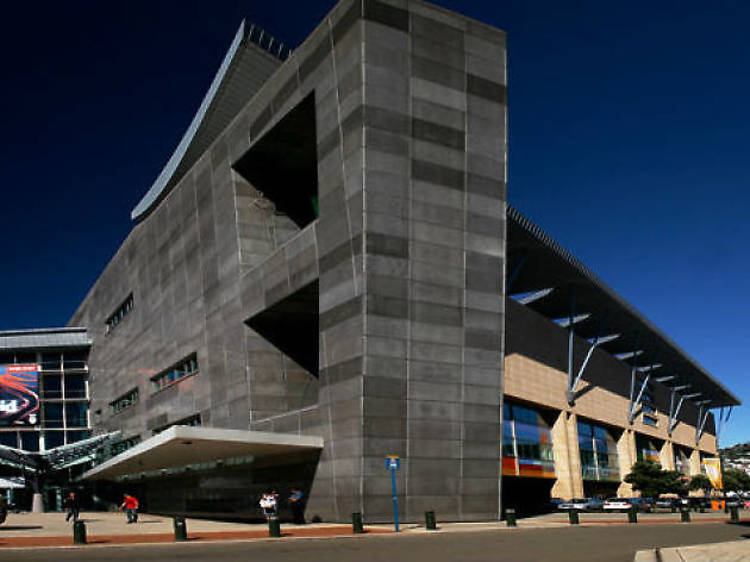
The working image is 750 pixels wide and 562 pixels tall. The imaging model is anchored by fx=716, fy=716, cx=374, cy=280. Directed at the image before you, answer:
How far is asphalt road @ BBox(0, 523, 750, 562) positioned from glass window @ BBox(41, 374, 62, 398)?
6844 centimetres

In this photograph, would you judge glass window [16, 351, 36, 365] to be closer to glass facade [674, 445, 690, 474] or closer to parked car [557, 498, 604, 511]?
parked car [557, 498, 604, 511]

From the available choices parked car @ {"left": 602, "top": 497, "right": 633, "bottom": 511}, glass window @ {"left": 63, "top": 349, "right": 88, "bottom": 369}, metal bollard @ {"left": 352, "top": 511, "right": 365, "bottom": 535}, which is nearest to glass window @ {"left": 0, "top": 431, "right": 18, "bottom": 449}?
glass window @ {"left": 63, "top": 349, "right": 88, "bottom": 369}

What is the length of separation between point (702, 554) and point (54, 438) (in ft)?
257

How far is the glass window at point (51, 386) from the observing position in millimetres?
82688

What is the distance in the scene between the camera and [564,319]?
75125 mm

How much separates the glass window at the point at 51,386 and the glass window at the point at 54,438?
433cm

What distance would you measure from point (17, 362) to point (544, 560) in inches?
3168

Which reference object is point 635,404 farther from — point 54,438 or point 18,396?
point 18,396

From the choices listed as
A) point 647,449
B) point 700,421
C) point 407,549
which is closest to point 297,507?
point 407,549

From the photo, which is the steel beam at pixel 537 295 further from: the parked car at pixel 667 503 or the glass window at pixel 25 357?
the glass window at pixel 25 357

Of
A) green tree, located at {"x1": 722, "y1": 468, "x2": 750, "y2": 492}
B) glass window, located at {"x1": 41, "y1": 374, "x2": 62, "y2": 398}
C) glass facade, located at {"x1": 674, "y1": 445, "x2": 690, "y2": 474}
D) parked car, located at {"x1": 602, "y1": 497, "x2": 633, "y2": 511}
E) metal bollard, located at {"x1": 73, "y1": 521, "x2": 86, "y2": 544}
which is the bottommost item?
green tree, located at {"x1": 722, "y1": 468, "x2": 750, "y2": 492}

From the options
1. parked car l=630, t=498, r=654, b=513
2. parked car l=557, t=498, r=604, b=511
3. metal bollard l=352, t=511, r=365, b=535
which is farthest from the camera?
parked car l=630, t=498, r=654, b=513

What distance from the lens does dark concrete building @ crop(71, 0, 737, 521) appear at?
3328 cm

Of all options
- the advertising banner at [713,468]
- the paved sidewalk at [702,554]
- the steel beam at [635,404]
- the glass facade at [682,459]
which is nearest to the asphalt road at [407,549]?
the paved sidewalk at [702,554]
